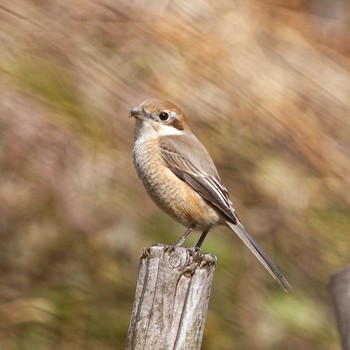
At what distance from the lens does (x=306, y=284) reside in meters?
8.41

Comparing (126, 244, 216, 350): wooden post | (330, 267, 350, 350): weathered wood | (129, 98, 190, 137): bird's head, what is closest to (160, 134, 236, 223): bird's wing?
(129, 98, 190, 137): bird's head

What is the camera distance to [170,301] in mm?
4398

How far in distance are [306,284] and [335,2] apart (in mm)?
3147

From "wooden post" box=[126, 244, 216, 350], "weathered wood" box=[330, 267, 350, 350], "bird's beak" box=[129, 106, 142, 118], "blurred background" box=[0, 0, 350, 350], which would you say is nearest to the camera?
"weathered wood" box=[330, 267, 350, 350]

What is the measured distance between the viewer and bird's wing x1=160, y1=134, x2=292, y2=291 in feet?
18.5

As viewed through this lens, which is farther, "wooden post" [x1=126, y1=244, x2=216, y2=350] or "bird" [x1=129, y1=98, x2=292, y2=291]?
"bird" [x1=129, y1=98, x2=292, y2=291]

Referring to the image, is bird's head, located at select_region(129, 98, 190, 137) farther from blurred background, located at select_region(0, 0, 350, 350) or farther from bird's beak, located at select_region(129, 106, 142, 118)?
blurred background, located at select_region(0, 0, 350, 350)

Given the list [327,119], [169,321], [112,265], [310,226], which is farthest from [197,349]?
[327,119]

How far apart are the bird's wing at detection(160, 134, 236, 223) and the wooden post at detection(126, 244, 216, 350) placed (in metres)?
1.15

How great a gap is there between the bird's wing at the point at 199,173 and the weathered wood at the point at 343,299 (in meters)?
1.52

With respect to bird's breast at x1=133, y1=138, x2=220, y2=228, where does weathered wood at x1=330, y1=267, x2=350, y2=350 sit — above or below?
above

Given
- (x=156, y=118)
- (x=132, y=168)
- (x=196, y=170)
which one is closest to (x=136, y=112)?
(x=156, y=118)

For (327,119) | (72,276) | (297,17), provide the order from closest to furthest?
(72,276)
(327,119)
(297,17)

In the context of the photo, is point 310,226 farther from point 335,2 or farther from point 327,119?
point 335,2
